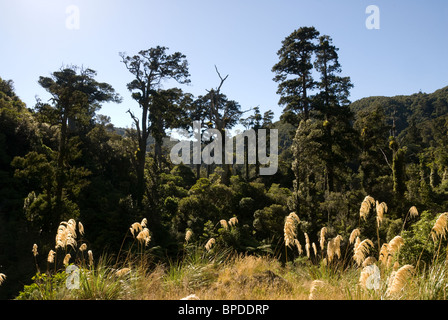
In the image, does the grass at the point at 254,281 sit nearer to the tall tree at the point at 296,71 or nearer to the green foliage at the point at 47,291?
the green foliage at the point at 47,291

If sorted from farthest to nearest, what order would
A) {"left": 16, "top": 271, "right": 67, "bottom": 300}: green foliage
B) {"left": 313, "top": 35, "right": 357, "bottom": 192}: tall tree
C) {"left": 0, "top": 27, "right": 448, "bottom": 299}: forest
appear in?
{"left": 313, "top": 35, "right": 357, "bottom": 192}: tall tree → {"left": 0, "top": 27, "right": 448, "bottom": 299}: forest → {"left": 16, "top": 271, "right": 67, "bottom": 300}: green foliage

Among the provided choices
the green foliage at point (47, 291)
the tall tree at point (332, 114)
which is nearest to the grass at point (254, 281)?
the green foliage at point (47, 291)

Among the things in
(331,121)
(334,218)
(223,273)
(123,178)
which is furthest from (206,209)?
(223,273)

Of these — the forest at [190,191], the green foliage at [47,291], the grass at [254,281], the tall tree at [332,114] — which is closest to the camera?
the grass at [254,281]

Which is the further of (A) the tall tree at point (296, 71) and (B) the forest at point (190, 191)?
(A) the tall tree at point (296, 71)

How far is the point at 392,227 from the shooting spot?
13.2m

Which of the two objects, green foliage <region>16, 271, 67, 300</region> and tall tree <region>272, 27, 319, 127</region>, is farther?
tall tree <region>272, 27, 319, 127</region>

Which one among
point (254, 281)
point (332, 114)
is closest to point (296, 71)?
point (332, 114)

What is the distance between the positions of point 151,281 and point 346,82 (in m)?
22.3

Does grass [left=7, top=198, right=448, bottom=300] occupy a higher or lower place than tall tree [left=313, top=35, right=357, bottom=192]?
lower

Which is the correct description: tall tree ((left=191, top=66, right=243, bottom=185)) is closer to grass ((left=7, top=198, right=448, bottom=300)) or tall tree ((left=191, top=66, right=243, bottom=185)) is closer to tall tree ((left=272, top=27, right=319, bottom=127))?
tall tree ((left=272, top=27, right=319, bottom=127))

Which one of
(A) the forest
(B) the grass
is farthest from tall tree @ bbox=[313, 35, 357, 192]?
(B) the grass

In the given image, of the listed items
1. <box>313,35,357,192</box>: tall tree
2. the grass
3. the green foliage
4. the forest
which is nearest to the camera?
the grass

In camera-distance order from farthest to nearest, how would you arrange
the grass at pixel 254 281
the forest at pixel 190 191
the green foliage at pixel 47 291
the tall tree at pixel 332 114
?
1. the tall tree at pixel 332 114
2. the forest at pixel 190 191
3. the green foliage at pixel 47 291
4. the grass at pixel 254 281
